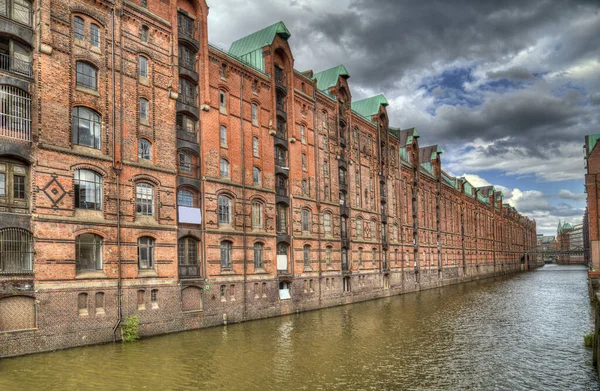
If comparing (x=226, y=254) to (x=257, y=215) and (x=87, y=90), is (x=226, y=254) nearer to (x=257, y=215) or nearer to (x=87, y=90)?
(x=257, y=215)

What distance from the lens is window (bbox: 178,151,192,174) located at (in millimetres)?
28297

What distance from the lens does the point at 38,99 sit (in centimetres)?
2116

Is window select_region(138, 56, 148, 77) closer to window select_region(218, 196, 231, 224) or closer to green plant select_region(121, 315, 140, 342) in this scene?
window select_region(218, 196, 231, 224)

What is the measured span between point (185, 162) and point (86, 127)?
6650 millimetres

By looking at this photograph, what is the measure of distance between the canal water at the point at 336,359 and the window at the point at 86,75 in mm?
13394

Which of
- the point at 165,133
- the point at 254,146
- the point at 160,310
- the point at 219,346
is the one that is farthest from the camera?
the point at 254,146

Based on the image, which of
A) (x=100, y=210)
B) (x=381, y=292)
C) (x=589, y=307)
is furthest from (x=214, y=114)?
(x=589, y=307)

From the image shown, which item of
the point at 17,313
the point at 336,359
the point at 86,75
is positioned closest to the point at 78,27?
the point at 86,75

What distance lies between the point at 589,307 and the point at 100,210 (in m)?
40.8

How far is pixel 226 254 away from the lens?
3053cm

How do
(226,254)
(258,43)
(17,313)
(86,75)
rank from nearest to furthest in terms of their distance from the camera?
(17,313) → (86,75) → (226,254) → (258,43)

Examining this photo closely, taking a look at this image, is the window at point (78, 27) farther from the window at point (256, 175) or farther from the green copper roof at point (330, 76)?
the green copper roof at point (330, 76)

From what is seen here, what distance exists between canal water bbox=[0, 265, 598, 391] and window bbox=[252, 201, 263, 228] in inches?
277

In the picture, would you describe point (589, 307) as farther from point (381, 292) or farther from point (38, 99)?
point (38, 99)
